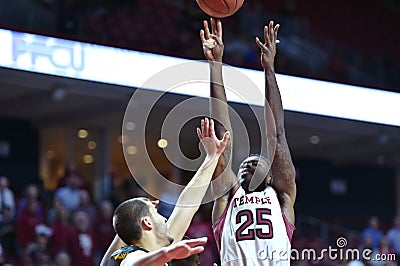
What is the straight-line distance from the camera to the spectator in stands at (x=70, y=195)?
43.7ft

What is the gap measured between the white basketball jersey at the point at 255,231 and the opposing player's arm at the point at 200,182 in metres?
0.56

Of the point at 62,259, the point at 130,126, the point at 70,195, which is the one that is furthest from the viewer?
the point at 130,126

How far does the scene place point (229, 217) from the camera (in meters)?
5.95

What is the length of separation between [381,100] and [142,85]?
193 inches

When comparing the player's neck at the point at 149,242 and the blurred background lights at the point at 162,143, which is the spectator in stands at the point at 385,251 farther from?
the player's neck at the point at 149,242

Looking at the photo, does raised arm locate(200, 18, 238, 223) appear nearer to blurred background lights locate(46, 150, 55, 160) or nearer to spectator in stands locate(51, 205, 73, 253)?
spectator in stands locate(51, 205, 73, 253)

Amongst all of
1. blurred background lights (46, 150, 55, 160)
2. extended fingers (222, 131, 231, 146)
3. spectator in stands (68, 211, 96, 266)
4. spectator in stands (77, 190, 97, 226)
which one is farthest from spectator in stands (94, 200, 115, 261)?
extended fingers (222, 131, 231, 146)

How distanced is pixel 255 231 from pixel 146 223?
113 cm

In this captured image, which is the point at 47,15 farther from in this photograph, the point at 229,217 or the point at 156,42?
the point at 229,217

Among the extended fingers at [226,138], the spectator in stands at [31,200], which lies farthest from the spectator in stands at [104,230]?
the extended fingers at [226,138]

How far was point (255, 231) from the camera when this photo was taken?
19.1 feet

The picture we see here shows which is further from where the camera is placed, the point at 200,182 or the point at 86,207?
the point at 86,207

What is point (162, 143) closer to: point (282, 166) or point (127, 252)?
point (282, 166)

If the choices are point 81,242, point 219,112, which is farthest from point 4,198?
point 219,112
